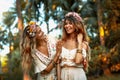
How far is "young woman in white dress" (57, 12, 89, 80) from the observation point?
3.67 metres

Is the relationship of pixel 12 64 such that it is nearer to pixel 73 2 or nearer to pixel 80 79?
pixel 73 2

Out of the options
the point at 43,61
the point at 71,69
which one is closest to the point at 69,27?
the point at 71,69

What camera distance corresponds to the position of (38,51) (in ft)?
13.3

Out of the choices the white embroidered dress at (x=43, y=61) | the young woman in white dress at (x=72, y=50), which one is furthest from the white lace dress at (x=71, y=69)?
the white embroidered dress at (x=43, y=61)

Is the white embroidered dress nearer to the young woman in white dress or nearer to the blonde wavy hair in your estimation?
the blonde wavy hair

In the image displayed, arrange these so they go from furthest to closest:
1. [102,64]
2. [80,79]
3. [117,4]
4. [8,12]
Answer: [8,12]
[117,4]
[102,64]
[80,79]

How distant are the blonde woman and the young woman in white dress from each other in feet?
0.66

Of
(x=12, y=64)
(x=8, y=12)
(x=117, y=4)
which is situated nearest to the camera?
(x=117, y=4)

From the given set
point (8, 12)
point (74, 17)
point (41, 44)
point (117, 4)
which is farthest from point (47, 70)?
point (8, 12)

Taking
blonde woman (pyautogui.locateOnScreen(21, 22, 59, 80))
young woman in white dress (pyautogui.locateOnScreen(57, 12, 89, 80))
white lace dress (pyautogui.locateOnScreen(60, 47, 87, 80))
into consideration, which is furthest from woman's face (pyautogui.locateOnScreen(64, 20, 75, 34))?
blonde woman (pyautogui.locateOnScreen(21, 22, 59, 80))

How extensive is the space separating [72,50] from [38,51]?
52cm

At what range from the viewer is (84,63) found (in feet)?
12.1

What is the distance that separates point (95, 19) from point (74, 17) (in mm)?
25995

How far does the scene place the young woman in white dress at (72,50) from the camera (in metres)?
3.67
